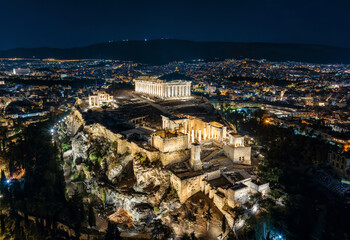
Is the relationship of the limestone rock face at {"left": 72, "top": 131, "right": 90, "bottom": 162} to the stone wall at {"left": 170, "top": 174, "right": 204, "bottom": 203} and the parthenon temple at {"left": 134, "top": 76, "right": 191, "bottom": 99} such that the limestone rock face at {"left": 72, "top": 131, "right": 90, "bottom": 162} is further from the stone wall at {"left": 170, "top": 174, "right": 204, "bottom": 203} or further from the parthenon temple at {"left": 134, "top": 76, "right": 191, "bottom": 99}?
the parthenon temple at {"left": 134, "top": 76, "right": 191, "bottom": 99}

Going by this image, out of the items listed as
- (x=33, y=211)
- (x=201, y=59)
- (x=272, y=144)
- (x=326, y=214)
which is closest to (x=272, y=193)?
(x=326, y=214)

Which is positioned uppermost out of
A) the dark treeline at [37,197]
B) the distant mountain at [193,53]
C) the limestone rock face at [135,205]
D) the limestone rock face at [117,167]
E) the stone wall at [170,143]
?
the distant mountain at [193,53]

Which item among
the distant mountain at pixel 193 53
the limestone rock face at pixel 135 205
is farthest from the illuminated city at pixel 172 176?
the distant mountain at pixel 193 53

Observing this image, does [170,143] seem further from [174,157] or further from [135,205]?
[135,205]

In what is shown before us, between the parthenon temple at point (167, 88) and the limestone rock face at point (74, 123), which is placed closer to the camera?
the limestone rock face at point (74, 123)

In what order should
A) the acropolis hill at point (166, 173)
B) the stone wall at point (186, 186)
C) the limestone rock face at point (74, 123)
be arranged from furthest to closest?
the limestone rock face at point (74, 123) → the stone wall at point (186, 186) → the acropolis hill at point (166, 173)

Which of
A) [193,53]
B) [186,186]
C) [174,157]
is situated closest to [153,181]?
[174,157]

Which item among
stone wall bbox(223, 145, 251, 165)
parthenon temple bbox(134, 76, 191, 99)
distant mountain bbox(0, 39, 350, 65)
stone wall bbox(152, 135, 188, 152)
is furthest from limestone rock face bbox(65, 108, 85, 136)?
distant mountain bbox(0, 39, 350, 65)

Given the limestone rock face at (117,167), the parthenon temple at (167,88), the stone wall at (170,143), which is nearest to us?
the stone wall at (170,143)

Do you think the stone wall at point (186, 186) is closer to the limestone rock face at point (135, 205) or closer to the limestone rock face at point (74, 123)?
the limestone rock face at point (135, 205)
